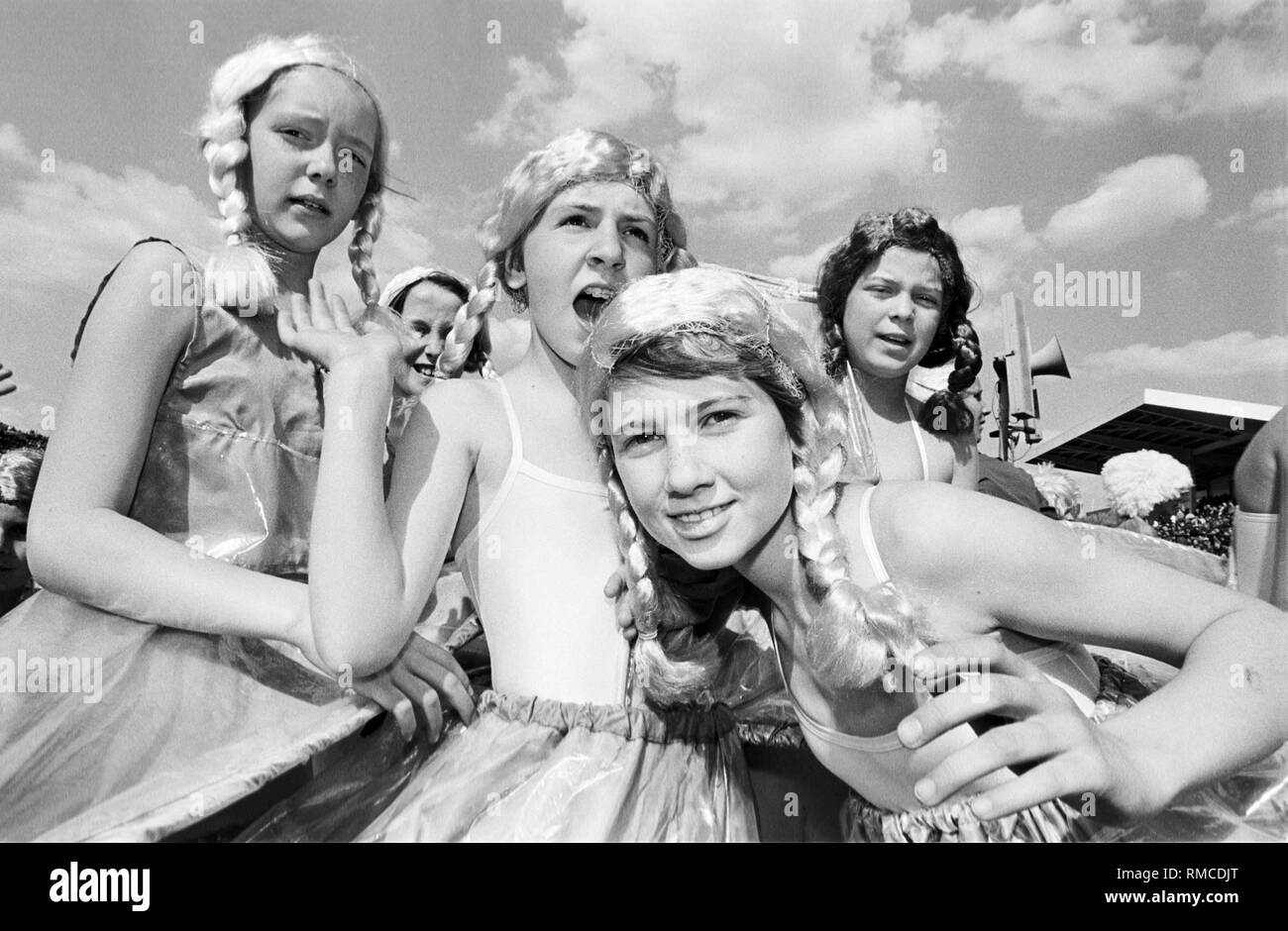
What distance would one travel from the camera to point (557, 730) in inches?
→ 61.3

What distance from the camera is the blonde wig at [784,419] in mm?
1384

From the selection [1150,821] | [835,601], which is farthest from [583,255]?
[1150,821]

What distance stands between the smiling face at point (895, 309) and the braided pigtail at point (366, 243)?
1041 mm

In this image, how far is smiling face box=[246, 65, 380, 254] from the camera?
5.42 ft

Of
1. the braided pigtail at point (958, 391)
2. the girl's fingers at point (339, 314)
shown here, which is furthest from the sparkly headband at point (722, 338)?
the braided pigtail at point (958, 391)

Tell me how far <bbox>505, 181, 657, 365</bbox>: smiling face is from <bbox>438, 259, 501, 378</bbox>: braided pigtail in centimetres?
13

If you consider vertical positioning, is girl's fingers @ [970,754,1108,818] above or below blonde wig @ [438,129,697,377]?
below

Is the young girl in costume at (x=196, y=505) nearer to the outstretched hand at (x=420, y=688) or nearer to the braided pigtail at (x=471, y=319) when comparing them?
the outstretched hand at (x=420, y=688)

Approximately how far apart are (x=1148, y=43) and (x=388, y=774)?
227cm

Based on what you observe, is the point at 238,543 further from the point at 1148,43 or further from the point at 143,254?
the point at 1148,43

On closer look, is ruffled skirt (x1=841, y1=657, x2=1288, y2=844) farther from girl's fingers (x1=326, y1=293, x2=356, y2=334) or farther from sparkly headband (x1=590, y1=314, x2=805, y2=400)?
girl's fingers (x1=326, y1=293, x2=356, y2=334)

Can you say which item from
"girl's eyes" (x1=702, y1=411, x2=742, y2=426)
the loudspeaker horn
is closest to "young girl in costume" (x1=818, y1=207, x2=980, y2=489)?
the loudspeaker horn
